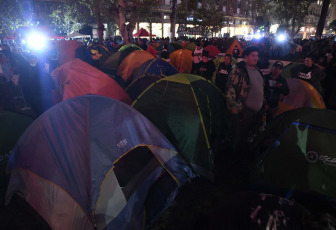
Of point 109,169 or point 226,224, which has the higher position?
point 226,224

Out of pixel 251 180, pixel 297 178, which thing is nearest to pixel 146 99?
pixel 251 180

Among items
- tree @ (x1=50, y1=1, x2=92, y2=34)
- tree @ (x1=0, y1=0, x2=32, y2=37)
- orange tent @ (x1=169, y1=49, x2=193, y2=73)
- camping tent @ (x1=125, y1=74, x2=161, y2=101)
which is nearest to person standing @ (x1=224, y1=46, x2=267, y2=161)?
camping tent @ (x1=125, y1=74, x2=161, y2=101)

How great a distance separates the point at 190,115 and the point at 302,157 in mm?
1960

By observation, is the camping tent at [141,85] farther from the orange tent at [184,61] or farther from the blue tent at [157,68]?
the orange tent at [184,61]

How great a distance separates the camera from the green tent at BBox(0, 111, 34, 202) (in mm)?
4082

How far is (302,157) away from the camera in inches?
134

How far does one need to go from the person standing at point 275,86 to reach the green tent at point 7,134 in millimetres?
5174

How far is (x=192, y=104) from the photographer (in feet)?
14.7

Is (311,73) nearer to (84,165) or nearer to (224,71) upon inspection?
(224,71)

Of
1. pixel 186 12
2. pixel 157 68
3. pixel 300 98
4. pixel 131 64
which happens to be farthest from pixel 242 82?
pixel 186 12

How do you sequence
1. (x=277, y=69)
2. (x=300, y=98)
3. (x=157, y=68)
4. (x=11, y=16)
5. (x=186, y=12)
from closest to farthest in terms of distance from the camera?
(x=277, y=69) → (x=300, y=98) → (x=157, y=68) → (x=11, y=16) → (x=186, y=12)

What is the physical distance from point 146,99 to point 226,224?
11.3ft

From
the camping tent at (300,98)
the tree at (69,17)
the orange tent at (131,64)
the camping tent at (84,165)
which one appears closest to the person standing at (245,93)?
the camping tent at (300,98)

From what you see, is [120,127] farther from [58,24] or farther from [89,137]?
[58,24]
